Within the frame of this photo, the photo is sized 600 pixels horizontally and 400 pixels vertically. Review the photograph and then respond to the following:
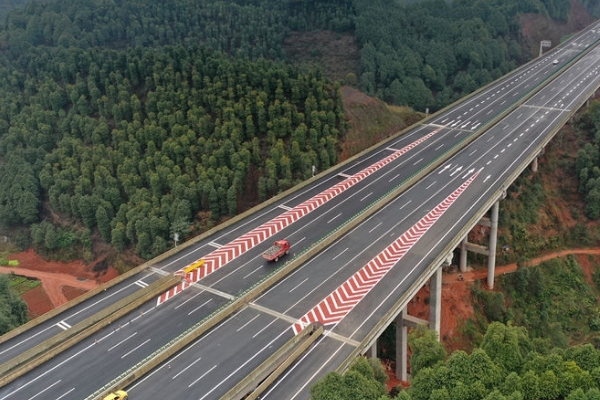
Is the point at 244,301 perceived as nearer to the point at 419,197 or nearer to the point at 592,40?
the point at 419,197

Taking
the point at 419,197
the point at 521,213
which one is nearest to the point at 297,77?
the point at 419,197

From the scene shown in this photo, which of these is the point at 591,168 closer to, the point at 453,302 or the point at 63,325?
the point at 453,302

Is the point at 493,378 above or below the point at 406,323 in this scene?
above

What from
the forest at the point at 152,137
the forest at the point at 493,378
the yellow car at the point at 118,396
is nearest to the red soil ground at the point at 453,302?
the forest at the point at 493,378

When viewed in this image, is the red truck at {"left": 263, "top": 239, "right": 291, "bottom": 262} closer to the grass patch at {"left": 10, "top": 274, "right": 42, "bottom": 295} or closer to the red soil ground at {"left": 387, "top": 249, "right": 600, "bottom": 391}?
the red soil ground at {"left": 387, "top": 249, "right": 600, "bottom": 391}

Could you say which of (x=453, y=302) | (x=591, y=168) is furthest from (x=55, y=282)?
(x=591, y=168)

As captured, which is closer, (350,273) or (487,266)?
(350,273)
